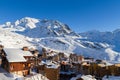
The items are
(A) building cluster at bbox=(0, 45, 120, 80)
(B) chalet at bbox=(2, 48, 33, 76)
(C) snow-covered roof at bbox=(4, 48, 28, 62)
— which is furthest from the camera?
(A) building cluster at bbox=(0, 45, 120, 80)

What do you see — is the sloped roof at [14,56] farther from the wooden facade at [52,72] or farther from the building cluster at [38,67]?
the wooden facade at [52,72]

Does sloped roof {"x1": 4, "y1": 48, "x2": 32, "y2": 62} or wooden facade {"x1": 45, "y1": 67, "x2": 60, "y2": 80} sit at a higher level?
sloped roof {"x1": 4, "y1": 48, "x2": 32, "y2": 62}

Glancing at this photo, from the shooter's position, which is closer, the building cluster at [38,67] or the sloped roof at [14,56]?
the sloped roof at [14,56]

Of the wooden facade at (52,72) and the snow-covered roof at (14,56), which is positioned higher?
the snow-covered roof at (14,56)

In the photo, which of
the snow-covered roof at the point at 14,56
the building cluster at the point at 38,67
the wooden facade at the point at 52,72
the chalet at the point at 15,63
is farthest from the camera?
the wooden facade at the point at 52,72

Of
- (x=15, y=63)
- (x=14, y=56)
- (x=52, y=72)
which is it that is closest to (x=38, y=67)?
(x=52, y=72)

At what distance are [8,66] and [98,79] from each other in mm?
33299

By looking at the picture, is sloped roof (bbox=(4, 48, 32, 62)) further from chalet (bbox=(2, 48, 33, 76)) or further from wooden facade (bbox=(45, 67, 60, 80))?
wooden facade (bbox=(45, 67, 60, 80))

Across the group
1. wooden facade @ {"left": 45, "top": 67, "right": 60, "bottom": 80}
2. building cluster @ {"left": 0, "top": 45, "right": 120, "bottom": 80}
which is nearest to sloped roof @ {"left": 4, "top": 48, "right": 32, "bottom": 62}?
building cluster @ {"left": 0, "top": 45, "right": 120, "bottom": 80}

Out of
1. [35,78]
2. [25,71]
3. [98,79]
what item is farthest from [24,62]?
[98,79]

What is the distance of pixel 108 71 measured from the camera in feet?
255

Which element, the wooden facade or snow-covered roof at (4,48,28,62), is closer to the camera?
snow-covered roof at (4,48,28,62)

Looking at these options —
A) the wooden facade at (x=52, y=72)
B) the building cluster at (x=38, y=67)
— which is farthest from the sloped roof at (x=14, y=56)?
the wooden facade at (x=52, y=72)

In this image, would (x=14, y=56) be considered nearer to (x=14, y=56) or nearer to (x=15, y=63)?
(x=14, y=56)
